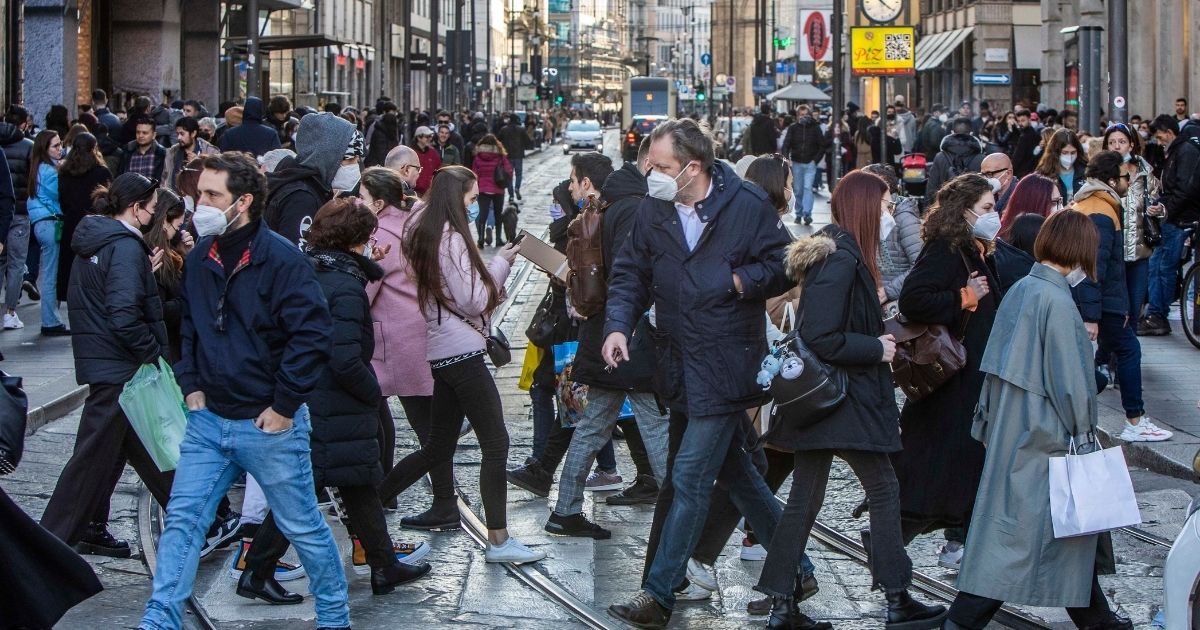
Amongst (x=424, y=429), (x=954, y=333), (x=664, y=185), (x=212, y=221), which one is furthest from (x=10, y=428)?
(x=954, y=333)

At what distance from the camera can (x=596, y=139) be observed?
7338 cm

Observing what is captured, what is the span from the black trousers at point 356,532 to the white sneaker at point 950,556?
2500 mm

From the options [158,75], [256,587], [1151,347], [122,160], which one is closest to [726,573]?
[256,587]

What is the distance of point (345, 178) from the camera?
354 inches

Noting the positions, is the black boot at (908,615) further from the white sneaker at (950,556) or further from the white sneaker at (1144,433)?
the white sneaker at (1144,433)

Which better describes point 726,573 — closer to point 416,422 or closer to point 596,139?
point 416,422

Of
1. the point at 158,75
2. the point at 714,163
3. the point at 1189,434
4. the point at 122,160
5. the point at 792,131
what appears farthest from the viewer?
the point at 158,75

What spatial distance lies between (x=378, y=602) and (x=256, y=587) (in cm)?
50

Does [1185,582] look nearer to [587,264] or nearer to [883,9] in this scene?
[587,264]

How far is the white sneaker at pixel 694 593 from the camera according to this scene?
23.7ft

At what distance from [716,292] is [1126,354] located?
4.78 meters

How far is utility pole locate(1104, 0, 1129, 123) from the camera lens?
16.2 meters

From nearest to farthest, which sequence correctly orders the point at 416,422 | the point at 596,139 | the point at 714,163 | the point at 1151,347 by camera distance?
the point at 714,163, the point at 416,422, the point at 1151,347, the point at 596,139

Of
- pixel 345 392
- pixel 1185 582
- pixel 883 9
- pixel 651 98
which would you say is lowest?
pixel 1185 582
